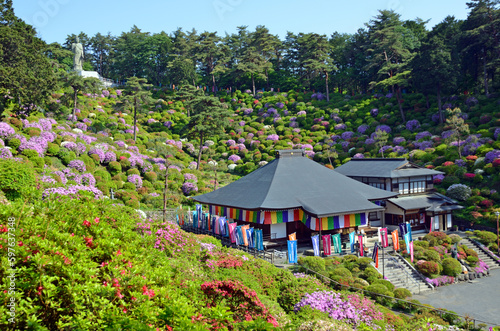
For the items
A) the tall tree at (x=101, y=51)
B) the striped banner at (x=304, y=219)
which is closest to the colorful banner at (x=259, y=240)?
the striped banner at (x=304, y=219)

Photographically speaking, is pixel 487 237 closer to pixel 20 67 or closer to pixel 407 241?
pixel 407 241

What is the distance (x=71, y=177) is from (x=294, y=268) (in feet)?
71.2

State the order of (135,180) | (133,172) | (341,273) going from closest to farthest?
1. (341,273)
2. (135,180)
3. (133,172)

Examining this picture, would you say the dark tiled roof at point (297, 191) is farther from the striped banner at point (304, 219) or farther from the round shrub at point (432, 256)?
the round shrub at point (432, 256)

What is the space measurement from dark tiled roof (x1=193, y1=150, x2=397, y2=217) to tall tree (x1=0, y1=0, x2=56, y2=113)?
19.5 metres

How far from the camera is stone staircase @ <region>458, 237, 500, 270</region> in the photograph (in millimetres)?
29125

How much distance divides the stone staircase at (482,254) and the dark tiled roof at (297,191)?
6.76 m

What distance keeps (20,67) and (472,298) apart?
4107 cm

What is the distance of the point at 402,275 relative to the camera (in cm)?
2520

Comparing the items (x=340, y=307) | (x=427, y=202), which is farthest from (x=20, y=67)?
(x=427, y=202)

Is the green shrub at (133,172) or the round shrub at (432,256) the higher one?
the green shrub at (133,172)

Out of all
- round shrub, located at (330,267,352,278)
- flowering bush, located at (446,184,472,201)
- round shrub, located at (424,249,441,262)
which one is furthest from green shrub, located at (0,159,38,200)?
flowering bush, located at (446,184,472,201)

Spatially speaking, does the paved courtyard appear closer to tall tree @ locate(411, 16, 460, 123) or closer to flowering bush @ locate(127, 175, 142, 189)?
flowering bush @ locate(127, 175, 142, 189)

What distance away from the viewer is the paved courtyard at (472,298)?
20.6 metres
